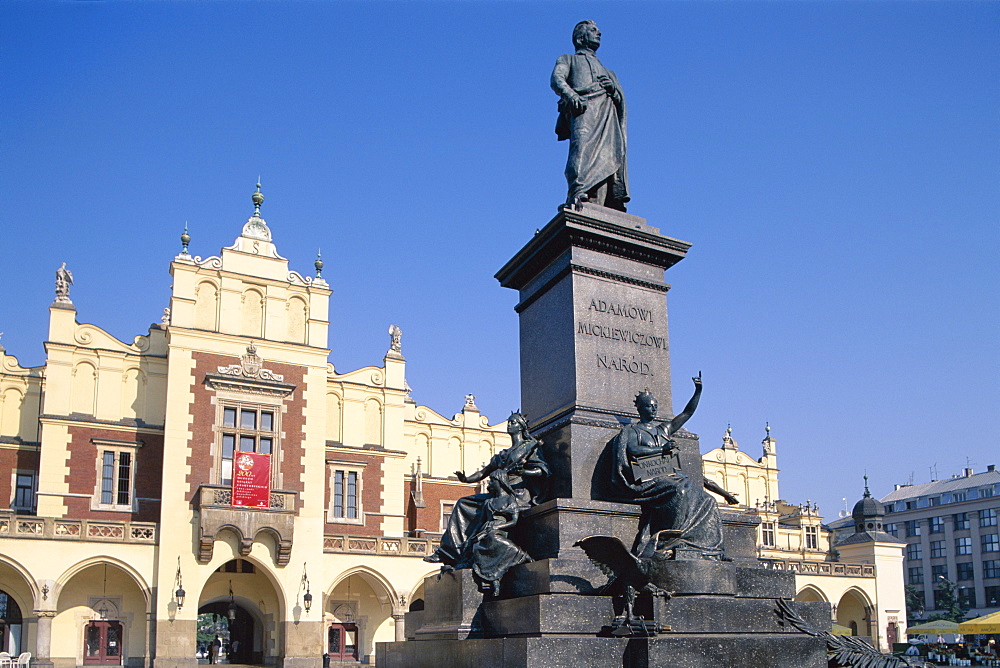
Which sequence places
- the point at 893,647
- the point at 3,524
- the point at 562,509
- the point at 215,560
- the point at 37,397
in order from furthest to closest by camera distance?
the point at 893,647
the point at 37,397
the point at 215,560
the point at 3,524
the point at 562,509

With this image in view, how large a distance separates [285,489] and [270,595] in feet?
12.9

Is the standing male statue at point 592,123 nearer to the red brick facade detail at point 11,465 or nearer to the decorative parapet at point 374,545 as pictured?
the decorative parapet at point 374,545

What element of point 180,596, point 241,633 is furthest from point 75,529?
point 241,633

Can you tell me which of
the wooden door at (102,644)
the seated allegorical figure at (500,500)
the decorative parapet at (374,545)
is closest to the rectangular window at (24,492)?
the wooden door at (102,644)

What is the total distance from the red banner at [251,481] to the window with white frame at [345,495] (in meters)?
3.57

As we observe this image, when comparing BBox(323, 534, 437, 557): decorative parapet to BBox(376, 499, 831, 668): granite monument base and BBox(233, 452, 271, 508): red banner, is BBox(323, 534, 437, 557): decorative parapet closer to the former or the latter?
BBox(233, 452, 271, 508): red banner

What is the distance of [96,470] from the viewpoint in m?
28.7

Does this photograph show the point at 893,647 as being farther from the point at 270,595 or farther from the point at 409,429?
the point at 270,595

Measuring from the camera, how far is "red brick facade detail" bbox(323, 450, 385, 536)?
3206 cm

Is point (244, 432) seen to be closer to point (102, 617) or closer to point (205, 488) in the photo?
point (205, 488)

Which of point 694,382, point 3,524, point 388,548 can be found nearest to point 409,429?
point 388,548

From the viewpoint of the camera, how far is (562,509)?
23.2 ft

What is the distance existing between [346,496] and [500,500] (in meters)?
25.9

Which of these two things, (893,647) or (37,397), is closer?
(37,397)
